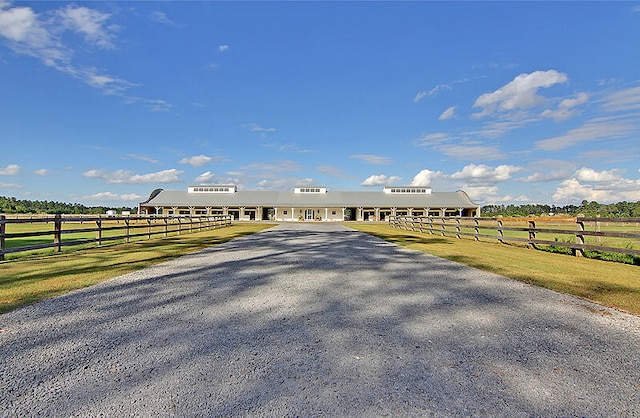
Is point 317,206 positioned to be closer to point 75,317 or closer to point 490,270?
point 490,270

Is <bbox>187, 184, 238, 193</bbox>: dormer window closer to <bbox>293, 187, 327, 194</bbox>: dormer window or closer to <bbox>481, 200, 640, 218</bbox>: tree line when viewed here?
<bbox>293, 187, 327, 194</bbox>: dormer window

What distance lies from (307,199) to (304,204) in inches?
102

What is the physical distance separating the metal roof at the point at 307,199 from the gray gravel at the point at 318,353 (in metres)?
50.3

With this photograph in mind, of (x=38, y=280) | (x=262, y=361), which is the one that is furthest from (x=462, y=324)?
(x=38, y=280)

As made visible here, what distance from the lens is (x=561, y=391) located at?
2.54 metres

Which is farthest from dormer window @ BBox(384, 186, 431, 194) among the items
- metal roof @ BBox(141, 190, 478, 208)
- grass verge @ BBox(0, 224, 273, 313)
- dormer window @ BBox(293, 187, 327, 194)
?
grass verge @ BBox(0, 224, 273, 313)

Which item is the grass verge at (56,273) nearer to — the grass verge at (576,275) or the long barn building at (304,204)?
the grass verge at (576,275)

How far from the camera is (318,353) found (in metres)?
3.16

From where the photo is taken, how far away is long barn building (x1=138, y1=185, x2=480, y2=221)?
54.9 metres

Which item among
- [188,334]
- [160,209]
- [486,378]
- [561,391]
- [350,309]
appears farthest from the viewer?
[160,209]

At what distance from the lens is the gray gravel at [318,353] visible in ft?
7.79

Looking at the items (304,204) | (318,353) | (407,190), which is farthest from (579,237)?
(407,190)

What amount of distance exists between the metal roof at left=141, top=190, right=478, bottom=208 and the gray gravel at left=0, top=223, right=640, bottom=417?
165 ft

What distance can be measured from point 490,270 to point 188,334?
21.7 ft
